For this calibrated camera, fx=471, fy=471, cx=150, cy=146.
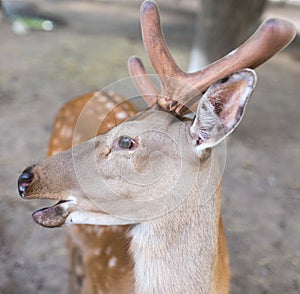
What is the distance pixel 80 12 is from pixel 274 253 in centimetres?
606

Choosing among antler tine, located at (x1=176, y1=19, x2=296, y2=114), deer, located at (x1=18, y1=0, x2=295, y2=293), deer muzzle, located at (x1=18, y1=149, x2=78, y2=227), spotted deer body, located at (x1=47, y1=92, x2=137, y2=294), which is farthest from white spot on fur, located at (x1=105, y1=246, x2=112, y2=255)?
antler tine, located at (x1=176, y1=19, x2=296, y2=114)

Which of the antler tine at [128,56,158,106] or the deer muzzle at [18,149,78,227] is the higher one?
the antler tine at [128,56,158,106]

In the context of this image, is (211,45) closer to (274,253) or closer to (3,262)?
(274,253)

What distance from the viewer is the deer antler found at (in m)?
1.09

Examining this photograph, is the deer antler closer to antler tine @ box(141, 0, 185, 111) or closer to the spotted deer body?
antler tine @ box(141, 0, 185, 111)

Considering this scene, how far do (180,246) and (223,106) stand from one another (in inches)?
15.5

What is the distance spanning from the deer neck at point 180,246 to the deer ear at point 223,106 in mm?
171

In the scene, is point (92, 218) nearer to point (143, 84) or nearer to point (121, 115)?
point (143, 84)

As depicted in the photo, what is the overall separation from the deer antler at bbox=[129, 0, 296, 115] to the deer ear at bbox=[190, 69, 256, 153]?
11 cm

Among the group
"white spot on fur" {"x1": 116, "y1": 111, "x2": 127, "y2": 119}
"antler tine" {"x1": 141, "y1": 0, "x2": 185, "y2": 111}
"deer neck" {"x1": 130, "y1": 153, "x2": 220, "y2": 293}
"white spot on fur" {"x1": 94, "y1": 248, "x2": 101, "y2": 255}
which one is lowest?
"white spot on fur" {"x1": 94, "y1": 248, "x2": 101, "y2": 255}

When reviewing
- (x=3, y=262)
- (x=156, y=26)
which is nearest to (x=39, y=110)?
(x=3, y=262)

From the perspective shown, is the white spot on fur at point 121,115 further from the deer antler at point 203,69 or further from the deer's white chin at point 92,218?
the deer's white chin at point 92,218

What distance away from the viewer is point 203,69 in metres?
1.19

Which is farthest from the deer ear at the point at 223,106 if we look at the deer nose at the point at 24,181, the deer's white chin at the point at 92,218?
the deer nose at the point at 24,181
